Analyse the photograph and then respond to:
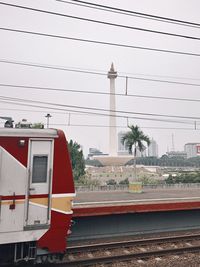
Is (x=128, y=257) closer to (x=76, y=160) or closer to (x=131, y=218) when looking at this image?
(x=131, y=218)

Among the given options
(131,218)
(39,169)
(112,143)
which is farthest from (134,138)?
(112,143)

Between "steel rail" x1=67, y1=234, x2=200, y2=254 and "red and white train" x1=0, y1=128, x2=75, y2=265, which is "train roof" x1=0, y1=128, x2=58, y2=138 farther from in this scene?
"steel rail" x1=67, y1=234, x2=200, y2=254

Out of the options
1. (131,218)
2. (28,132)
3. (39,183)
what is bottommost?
(131,218)

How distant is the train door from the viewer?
718cm

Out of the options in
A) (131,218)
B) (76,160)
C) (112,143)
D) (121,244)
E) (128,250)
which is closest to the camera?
(128,250)

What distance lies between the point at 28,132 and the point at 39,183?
1.44 metres

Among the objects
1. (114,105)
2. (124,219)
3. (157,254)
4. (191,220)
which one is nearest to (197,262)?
(157,254)

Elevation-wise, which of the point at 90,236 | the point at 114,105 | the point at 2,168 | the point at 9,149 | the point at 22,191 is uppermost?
the point at 114,105

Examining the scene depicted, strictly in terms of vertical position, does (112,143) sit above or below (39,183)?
above

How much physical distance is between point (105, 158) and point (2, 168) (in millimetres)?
80093

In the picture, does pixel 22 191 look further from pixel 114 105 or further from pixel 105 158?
pixel 105 158

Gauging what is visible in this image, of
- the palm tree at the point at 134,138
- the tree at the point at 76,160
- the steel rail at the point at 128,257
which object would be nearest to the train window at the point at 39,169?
the steel rail at the point at 128,257

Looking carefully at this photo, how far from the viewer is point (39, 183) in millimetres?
7383

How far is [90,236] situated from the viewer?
1207 centimetres
